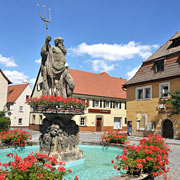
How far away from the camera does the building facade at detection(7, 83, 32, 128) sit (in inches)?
1560

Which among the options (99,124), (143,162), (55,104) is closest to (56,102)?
(55,104)

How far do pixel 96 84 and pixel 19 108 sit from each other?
658 inches

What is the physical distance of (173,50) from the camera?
826 inches

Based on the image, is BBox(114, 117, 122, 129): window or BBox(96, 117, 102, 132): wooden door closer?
BBox(96, 117, 102, 132): wooden door

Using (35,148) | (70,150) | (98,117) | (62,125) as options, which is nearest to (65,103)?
(62,125)

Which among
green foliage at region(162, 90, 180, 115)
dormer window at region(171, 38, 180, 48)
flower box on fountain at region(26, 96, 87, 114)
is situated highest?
dormer window at region(171, 38, 180, 48)

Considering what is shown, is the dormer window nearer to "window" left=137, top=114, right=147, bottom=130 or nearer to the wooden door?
"window" left=137, top=114, right=147, bottom=130

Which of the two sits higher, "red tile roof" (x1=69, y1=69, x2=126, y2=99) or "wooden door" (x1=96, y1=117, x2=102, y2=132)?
"red tile roof" (x1=69, y1=69, x2=126, y2=99)

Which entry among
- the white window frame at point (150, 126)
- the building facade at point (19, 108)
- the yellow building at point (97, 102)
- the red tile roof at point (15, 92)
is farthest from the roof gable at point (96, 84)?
the white window frame at point (150, 126)

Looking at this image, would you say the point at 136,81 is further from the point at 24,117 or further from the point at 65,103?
the point at 24,117

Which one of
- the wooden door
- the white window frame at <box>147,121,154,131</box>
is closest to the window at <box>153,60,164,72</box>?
the white window frame at <box>147,121,154,131</box>

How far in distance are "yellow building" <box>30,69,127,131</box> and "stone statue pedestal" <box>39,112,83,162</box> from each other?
2152 cm

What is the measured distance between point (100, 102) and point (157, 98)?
12.0m

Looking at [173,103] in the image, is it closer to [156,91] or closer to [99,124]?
[156,91]
